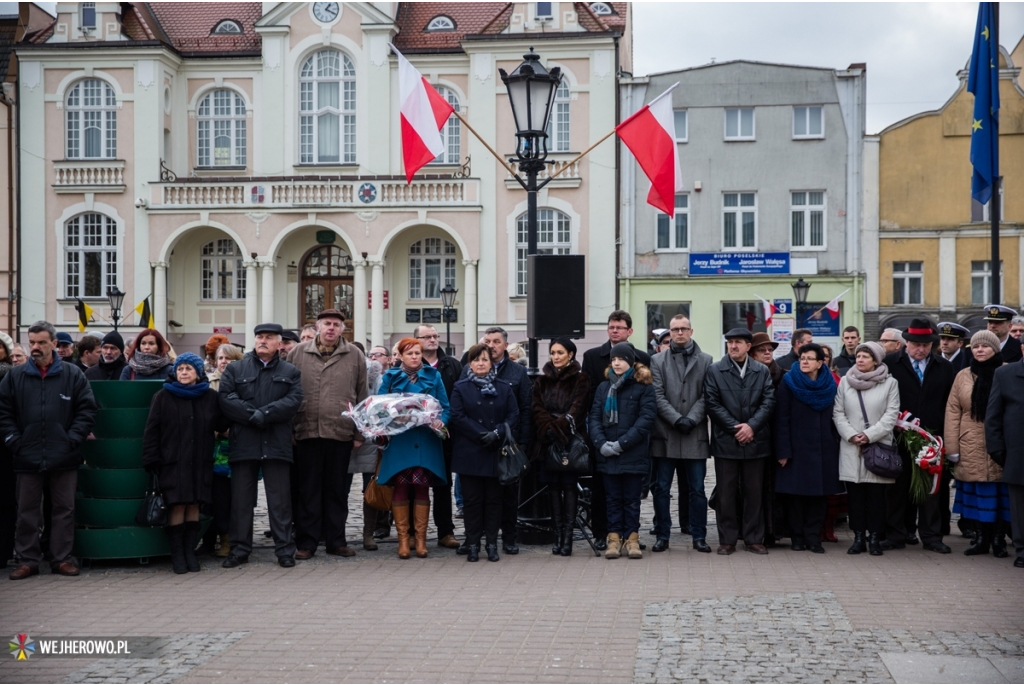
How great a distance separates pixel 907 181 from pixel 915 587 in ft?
96.8

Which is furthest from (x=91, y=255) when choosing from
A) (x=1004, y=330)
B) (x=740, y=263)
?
(x=1004, y=330)

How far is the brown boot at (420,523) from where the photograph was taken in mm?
10367

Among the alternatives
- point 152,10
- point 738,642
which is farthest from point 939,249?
point 738,642

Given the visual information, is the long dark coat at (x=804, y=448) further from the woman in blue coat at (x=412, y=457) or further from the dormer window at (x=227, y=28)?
the dormer window at (x=227, y=28)

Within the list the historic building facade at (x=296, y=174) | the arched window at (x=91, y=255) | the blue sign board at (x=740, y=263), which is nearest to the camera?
the blue sign board at (x=740, y=263)

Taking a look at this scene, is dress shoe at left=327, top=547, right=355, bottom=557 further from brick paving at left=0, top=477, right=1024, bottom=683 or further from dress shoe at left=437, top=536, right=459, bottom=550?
dress shoe at left=437, top=536, right=459, bottom=550

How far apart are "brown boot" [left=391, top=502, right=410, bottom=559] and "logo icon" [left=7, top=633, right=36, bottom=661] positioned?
12.5ft

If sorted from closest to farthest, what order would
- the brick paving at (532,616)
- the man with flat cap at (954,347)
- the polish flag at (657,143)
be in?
the brick paving at (532,616) < the man with flat cap at (954,347) < the polish flag at (657,143)

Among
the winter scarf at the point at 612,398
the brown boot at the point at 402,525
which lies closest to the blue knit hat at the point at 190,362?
the brown boot at the point at 402,525

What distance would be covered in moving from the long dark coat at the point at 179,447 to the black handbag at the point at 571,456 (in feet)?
10.1

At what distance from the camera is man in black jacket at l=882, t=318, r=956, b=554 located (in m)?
10.8

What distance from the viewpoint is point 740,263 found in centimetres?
3634

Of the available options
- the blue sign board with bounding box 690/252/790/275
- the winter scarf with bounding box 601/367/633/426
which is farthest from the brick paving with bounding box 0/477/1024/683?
the blue sign board with bounding box 690/252/790/275

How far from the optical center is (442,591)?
8672 millimetres
